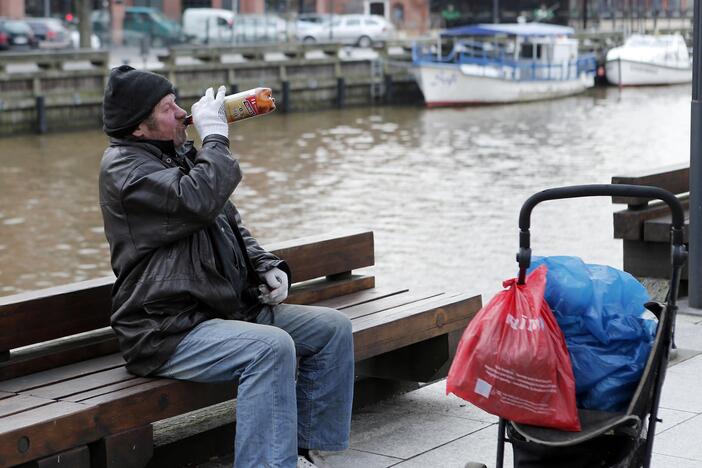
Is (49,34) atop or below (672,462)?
atop

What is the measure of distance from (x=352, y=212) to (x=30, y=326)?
12.3m

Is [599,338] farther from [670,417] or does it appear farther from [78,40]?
[78,40]

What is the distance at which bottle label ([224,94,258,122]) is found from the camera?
4492mm

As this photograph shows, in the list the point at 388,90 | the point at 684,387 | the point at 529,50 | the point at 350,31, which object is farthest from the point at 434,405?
the point at 350,31

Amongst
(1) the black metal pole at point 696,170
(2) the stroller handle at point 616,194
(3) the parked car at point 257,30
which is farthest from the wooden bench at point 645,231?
(3) the parked car at point 257,30

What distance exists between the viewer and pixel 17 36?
4312cm

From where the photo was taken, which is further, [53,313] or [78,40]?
[78,40]

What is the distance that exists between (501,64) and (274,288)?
3724cm

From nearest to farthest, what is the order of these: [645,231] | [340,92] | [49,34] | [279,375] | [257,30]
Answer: [279,375] < [645,231] < [340,92] < [49,34] < [257,30]

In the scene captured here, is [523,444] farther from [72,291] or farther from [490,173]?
[490,173]

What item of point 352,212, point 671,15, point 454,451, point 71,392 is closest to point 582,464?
point 454,451

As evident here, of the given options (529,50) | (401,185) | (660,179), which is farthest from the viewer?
(529,50)

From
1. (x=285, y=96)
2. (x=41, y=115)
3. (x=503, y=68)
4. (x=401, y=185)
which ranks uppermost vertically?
(x=503, y=68)

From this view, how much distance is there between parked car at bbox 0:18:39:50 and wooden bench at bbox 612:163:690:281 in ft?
122
